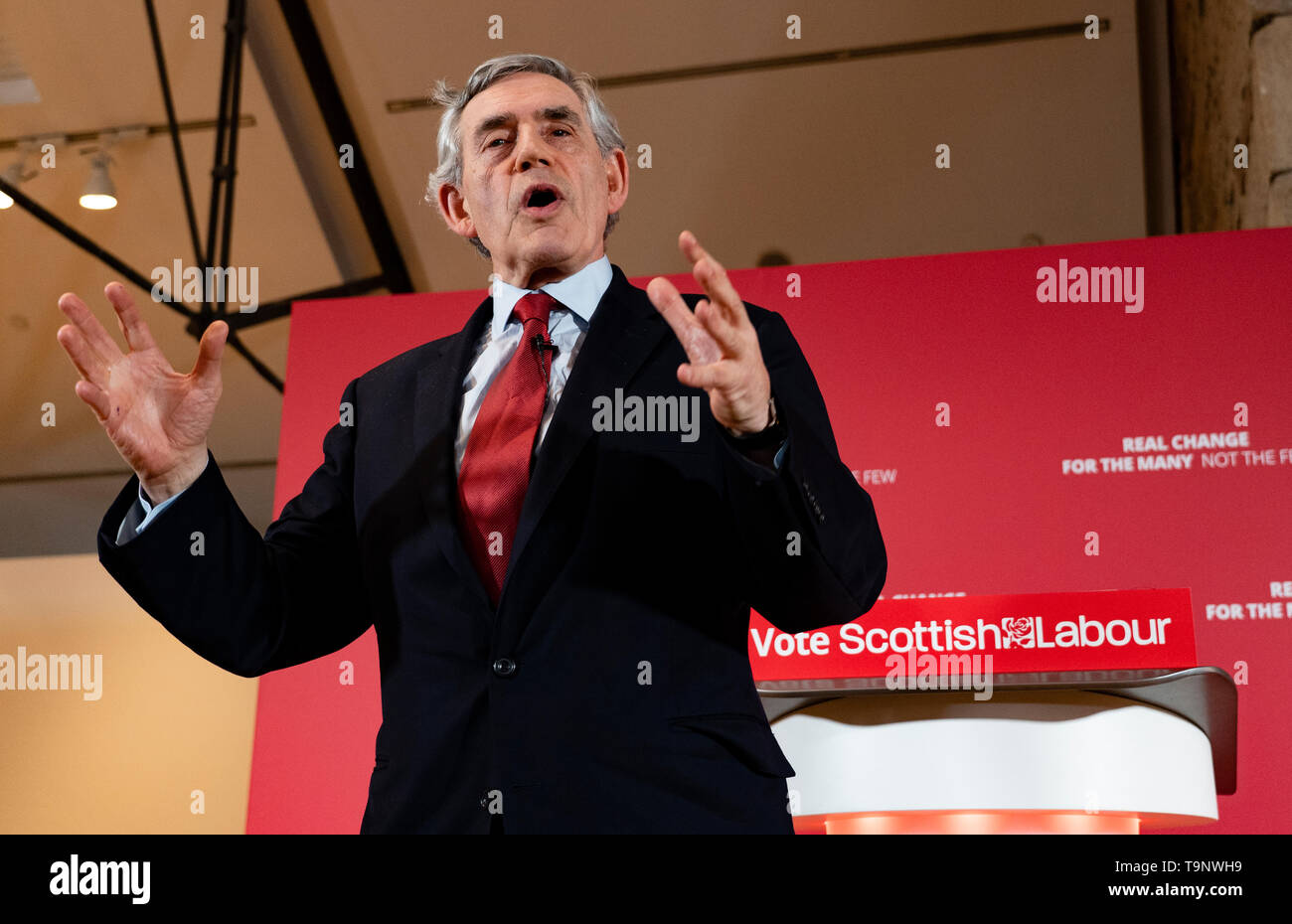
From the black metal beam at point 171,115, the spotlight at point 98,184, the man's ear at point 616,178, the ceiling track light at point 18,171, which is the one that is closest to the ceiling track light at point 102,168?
the spotlight at point 98,184

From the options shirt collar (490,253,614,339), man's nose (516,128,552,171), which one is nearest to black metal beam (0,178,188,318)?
man's nose (516,128,552,171)

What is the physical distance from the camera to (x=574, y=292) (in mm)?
1410

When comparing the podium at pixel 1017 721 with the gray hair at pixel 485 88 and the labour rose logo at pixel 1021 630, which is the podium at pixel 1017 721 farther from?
the gray hair at pixel 485 88

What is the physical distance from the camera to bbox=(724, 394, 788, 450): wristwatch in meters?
1.08

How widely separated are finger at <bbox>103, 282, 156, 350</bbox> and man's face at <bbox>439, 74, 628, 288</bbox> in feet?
1.38

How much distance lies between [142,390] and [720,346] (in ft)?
1.87

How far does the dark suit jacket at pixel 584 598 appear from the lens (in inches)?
41.9

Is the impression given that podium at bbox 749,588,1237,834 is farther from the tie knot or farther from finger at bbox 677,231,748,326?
finger at bbox 677,231,748,326

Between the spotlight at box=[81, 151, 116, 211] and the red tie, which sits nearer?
the red tie

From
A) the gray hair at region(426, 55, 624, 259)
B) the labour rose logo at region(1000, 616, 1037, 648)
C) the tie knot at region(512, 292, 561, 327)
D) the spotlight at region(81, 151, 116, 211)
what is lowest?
the labour rose logo at region(1000, 616, 1037, 648)

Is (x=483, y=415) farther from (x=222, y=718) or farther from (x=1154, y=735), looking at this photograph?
(x=222, y=718)

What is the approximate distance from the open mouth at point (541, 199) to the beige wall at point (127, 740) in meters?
4.05

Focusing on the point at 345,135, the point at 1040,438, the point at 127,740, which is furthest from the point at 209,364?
the point at 127,740

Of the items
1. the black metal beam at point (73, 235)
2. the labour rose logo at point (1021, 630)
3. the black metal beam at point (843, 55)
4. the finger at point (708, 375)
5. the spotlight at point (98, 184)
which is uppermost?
the black metal beam at point (843, 55)
